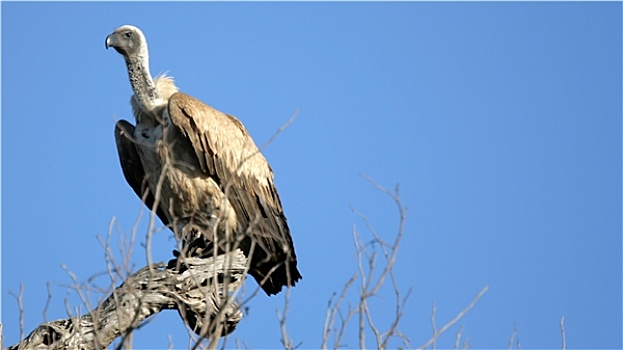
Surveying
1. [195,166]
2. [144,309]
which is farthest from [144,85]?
[144,309]

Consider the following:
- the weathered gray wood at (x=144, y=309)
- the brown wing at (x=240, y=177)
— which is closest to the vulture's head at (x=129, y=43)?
the brown wing at (x=240, y=177)

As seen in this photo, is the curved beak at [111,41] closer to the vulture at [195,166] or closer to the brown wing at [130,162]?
the vulture at [195,166]

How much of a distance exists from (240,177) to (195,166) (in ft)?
1.58

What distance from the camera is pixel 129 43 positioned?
1009 centimetres

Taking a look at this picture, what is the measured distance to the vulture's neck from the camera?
9.88m

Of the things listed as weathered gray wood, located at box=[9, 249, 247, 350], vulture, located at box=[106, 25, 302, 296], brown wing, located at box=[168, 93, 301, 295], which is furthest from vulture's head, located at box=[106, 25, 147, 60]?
weathered gray wood, located at box=[9, 249, 247, 350]

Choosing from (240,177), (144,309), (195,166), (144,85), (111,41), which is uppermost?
(111,41)

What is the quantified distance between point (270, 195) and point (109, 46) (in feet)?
6.74

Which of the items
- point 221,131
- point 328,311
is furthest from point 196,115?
point 328,311

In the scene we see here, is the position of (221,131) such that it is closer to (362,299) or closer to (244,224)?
(244,224)

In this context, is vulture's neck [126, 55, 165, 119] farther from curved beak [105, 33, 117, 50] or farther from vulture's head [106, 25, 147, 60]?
curved beak [105, 33, 117, 50]

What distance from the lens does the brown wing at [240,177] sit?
9.56 m

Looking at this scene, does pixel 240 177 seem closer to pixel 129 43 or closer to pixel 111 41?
pixel 129 43

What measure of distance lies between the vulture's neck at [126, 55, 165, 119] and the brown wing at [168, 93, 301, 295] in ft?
0.73
